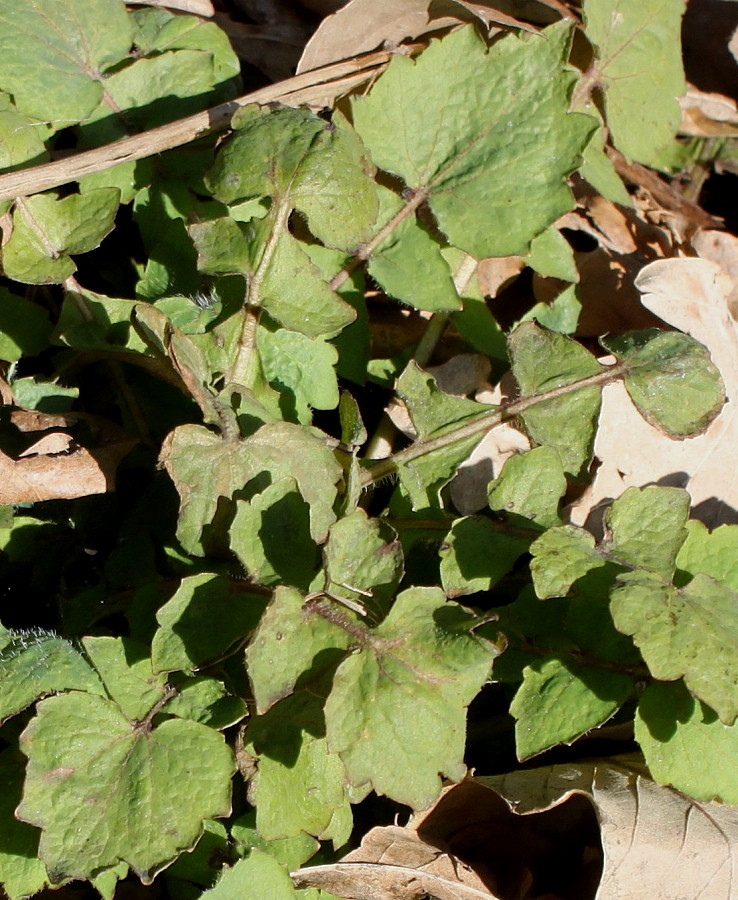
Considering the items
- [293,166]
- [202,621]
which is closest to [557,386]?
[293,166]

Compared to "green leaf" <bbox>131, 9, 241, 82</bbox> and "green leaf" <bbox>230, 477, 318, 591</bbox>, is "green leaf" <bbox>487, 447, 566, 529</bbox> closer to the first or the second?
Answer: "green leaf" <bbox>230, 477, 318, 591</bbox>

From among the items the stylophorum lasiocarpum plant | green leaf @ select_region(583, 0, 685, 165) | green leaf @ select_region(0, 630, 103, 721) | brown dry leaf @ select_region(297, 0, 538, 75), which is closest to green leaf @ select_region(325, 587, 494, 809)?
the stylophorum lasiocarpum plant

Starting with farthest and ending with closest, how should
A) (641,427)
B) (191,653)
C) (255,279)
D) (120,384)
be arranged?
(641,427) < (120,384) < (255,279) < (191,653)

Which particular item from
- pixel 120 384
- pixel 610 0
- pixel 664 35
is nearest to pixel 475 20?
pixel 610 0

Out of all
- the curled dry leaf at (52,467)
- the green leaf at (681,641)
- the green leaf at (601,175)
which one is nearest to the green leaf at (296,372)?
the curled dry leaf at (52,467)

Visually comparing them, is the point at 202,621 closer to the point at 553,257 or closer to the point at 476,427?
the point at 476,427

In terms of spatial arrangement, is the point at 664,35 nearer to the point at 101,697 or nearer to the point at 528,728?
the point at 528,728

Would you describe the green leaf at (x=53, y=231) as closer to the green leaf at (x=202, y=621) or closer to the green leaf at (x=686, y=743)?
the green leaf at (x=202, y=621)
